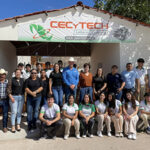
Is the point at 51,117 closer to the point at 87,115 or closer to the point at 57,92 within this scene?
the point at 57,92

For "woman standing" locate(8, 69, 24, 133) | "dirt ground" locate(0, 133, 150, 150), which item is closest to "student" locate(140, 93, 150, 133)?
"dirt ground" locate(0, 133, 150, 150)

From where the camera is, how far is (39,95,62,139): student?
3811 millimetres

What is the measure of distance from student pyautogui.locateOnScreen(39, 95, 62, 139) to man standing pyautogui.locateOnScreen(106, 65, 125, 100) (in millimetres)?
1780

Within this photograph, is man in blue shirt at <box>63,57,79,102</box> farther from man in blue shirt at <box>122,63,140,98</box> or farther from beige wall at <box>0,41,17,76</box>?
beige wall at <box>0,41,17,76</box>

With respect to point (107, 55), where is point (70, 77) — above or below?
below

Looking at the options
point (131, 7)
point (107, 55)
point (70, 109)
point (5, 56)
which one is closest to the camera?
point (70, 109)

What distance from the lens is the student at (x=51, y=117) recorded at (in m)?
3.81

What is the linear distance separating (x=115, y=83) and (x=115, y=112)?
87 cm

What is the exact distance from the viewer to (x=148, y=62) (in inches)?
237

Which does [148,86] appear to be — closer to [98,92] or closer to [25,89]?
[98,92]

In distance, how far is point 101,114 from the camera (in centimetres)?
414

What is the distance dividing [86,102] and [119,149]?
4.55 ft

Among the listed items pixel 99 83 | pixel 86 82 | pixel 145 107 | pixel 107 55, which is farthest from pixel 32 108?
pixel 107 55

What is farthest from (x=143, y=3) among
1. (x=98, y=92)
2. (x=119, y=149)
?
(x=119, y=149)
